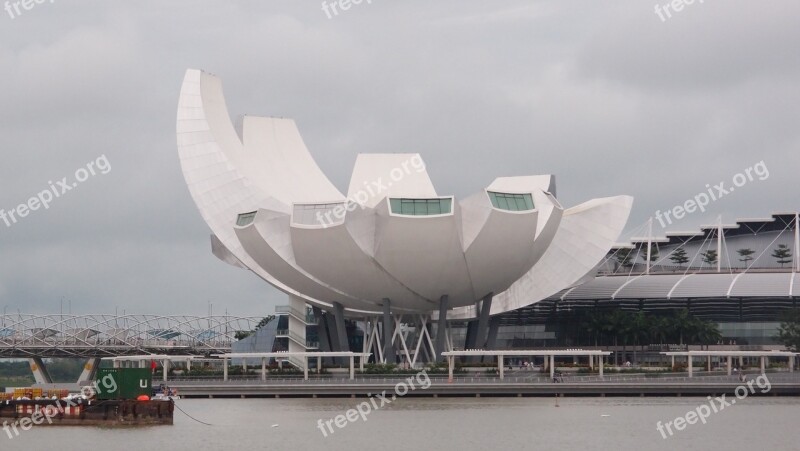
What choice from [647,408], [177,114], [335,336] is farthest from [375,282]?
[647,408]

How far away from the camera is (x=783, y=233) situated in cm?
13262

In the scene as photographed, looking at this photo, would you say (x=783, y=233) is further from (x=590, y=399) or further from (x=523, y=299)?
(x=590, y=399)

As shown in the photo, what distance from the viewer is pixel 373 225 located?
294ft

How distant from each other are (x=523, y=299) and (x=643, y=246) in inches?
1558

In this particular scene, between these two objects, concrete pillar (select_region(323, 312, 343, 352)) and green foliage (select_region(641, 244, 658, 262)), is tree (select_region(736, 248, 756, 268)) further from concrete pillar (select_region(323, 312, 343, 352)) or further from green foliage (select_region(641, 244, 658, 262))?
concrete pillar (select_region(323, 312, 343, 352))

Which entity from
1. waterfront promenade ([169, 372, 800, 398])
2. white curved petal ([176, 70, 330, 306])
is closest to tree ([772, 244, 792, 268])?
waterfront promenade ([169, 372, 800, 398])

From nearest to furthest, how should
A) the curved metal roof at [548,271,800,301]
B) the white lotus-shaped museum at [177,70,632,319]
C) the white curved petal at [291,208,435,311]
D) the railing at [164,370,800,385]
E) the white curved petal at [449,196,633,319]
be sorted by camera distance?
the railing at [164,370,800,385] < the white curved petal at [291,208,435,311] < the white lotus-shaped museum at [177,70,632,319] < the white curved petal at [449,196,633,319] < the curved metal roof at [548,271,800,301]

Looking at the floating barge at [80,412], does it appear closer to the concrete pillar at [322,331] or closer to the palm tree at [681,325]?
the concrete pillar at [322,331]

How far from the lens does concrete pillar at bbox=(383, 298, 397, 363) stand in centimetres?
9559

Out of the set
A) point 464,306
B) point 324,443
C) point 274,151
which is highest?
point 274,151

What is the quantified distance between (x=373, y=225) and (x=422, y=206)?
3444 millimetres

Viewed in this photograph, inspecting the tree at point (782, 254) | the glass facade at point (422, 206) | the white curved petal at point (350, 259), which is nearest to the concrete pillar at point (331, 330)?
the white curved petal at point (350, 259)

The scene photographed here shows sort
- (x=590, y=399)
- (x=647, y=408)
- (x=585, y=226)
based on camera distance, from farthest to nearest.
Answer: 1. (x=585, y=226)
2. (x=590, y=399)
3. (x=647, y=408)

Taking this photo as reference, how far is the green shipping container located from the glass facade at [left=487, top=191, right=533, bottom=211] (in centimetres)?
3311
